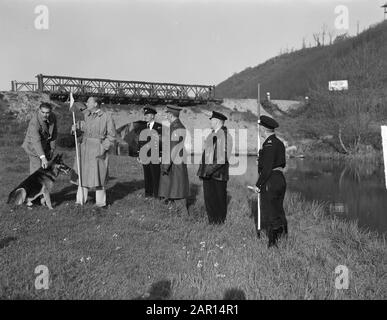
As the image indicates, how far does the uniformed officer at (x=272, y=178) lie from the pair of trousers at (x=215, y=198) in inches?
45.8

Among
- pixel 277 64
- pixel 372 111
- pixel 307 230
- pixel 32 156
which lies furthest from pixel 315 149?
pixel 277 64

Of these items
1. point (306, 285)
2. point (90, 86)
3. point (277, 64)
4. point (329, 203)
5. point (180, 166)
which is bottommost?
point (329, 203)

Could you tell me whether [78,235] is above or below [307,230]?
above

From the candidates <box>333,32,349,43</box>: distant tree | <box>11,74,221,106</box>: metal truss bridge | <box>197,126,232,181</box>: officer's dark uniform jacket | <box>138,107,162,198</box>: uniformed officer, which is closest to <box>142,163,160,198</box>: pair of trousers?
<box>138,107,162,198</box>: uniformed officer

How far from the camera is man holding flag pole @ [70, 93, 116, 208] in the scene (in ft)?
25.6

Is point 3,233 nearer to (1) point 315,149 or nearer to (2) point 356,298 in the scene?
(2) point 356,298

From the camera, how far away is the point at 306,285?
4.58m

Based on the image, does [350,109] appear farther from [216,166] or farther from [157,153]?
[216,166]

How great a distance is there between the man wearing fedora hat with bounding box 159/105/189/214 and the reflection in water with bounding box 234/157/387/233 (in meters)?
6.09

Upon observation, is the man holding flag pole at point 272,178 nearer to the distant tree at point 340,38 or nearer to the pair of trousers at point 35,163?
the pair of trousers at point 35,163

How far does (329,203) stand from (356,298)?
35.7 ft

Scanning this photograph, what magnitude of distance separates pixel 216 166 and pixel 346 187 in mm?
14062

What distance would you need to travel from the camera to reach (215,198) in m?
7.19

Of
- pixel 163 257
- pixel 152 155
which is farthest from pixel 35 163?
pixel 163 257
